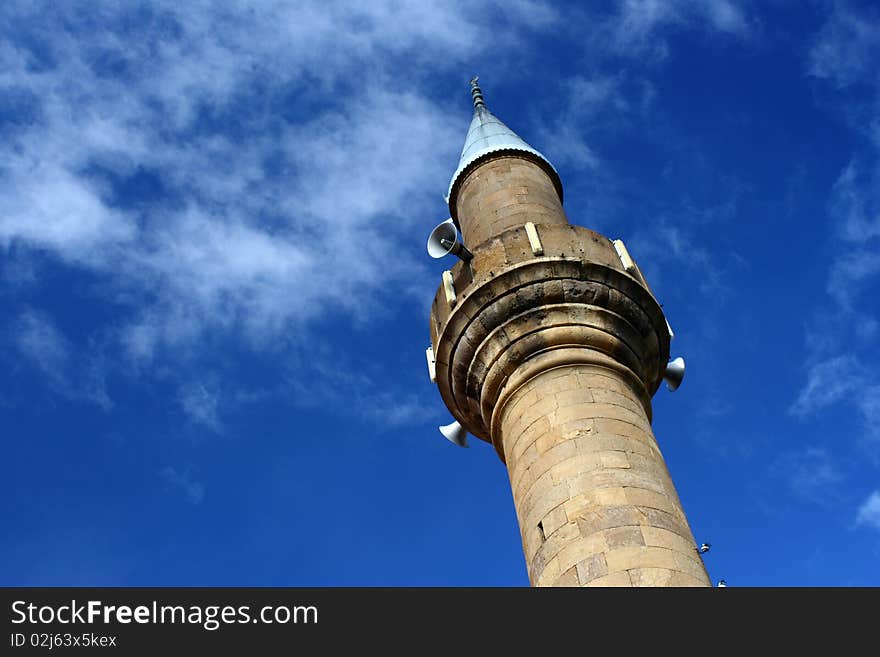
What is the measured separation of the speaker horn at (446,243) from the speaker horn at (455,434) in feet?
6.57

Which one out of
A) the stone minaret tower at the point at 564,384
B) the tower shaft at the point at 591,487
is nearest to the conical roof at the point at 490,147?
the stone minaret tower at the point at 564,384

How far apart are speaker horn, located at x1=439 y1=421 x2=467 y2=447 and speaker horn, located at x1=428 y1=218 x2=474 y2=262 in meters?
2.00

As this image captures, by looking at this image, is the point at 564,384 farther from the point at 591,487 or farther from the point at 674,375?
the point at 674,375

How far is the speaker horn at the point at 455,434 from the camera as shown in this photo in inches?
400

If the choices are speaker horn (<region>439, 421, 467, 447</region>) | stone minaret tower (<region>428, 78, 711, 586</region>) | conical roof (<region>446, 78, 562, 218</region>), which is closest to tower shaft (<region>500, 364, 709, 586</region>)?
stone minaret tower (<region>428, 78, 711, 586</region>)

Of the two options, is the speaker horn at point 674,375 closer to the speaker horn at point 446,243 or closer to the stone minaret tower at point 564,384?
the stone minaret tower at point 564,384

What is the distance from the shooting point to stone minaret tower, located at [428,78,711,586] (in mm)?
6777

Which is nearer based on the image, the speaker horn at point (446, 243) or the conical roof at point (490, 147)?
the speaker horn at point (446, 243)

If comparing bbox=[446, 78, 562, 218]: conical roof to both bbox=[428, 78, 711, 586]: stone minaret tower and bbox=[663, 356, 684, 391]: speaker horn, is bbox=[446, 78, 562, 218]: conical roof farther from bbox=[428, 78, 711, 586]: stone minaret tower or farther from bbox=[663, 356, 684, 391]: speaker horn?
bbox=[663, 356, 684, 391]: speaker horn
